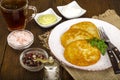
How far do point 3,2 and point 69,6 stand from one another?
29 cm

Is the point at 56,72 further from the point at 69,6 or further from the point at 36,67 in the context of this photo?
the point at 69,6

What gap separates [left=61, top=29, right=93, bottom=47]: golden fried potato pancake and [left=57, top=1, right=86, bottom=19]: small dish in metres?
0.15

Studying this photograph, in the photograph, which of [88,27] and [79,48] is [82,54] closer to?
[79,48]

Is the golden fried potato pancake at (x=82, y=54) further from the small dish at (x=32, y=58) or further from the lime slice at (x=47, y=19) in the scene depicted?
the lime slice at (x=47, y=19)

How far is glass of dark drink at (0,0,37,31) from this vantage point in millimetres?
1122

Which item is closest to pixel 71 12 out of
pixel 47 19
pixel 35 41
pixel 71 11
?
pixel 71 11

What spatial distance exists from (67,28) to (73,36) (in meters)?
0.12

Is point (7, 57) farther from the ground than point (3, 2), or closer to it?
closer to it

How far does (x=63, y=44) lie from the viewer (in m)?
1.07

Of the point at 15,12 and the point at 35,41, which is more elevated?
the point at 15,12

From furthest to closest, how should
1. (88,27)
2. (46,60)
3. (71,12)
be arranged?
(71,12), (88,27), (46,60)

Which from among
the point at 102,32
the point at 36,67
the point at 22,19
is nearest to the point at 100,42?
the point at 102,32

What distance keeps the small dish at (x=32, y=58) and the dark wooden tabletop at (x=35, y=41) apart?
0.07 feet

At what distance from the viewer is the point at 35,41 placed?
112cm
